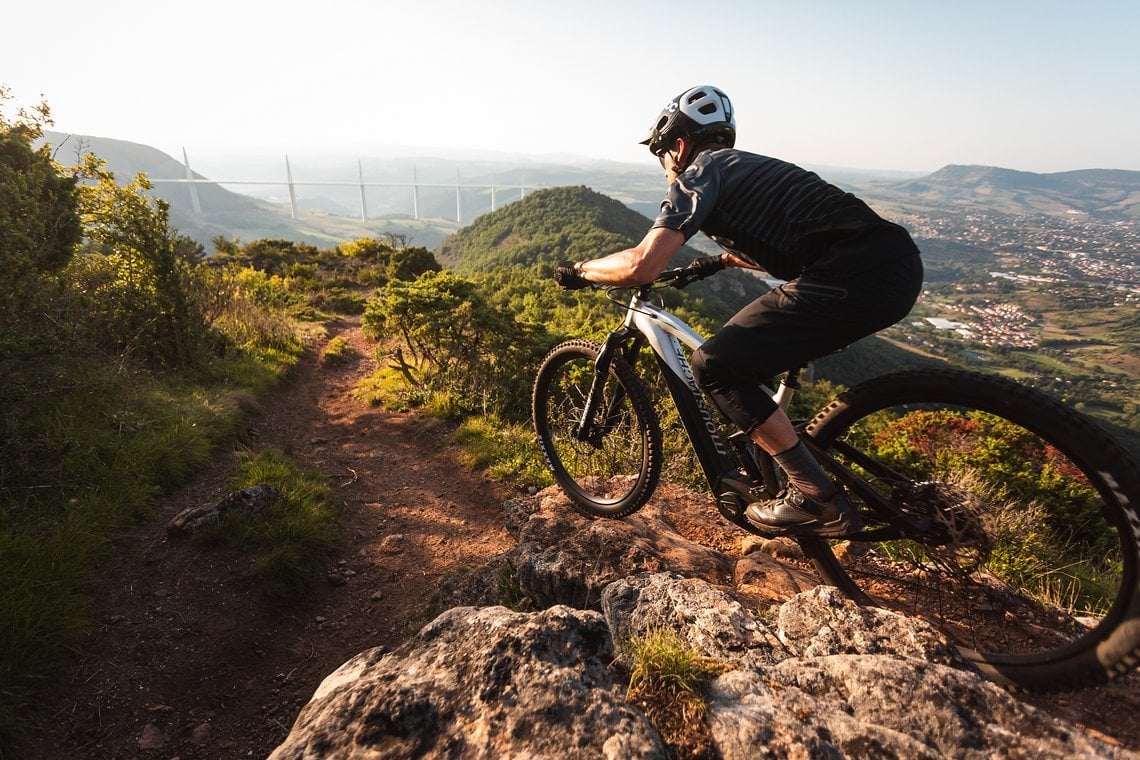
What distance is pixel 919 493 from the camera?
2.53 meters

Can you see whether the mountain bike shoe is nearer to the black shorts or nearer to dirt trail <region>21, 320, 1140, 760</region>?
the black shorts

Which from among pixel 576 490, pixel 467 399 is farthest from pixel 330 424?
pixel 576 490

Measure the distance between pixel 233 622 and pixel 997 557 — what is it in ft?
17.7

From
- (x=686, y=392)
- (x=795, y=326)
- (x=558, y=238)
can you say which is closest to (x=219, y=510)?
(x=686, y=392)

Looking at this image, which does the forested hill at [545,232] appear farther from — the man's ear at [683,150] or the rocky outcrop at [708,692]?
the rocky outcrop at [708,692]

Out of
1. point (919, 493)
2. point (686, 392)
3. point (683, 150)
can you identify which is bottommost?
point (919, 493)

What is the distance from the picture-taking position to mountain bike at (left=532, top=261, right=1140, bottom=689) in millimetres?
2111

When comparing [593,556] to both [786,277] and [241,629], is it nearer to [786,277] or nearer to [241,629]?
[786,277]

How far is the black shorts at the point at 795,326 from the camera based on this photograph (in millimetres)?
2416

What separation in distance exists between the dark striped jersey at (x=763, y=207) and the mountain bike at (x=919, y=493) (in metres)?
0.66

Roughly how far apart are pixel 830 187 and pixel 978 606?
8.19 feet

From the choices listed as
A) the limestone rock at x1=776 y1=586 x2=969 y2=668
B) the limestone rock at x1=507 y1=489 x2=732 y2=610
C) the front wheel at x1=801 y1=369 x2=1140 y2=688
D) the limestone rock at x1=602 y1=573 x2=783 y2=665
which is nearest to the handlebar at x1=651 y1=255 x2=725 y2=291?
the front wheel at x1=801 y1=369 x2=1140 y2=688

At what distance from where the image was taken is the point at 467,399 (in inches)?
361

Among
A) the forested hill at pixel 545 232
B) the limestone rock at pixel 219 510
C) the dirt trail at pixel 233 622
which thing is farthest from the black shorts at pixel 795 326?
the forested hill at pixel 545 232
